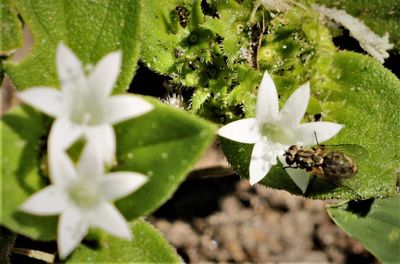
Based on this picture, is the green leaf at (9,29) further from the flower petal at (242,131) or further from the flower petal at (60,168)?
the flower petal at (242,131)

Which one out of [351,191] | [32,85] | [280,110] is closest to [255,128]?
[280,110]

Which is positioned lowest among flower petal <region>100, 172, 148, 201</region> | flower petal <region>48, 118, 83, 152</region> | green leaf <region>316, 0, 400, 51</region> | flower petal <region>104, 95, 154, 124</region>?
flower petal <region>100, 172, 148, 201</region>

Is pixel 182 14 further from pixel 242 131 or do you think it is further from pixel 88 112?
pixel 88 112

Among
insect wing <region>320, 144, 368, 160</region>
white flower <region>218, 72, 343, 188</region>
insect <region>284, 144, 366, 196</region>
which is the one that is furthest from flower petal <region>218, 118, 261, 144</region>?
insect wing <region>320, 144, 368, 160</region>

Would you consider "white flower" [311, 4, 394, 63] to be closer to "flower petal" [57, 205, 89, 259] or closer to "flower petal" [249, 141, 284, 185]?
"flower petal" [249, 141, 284, 185]

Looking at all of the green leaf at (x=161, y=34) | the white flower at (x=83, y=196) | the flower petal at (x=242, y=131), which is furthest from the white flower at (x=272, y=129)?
the white flower at (x=83, y=196)

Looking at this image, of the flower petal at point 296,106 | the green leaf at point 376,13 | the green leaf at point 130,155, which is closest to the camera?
the green leaf at point 130,155

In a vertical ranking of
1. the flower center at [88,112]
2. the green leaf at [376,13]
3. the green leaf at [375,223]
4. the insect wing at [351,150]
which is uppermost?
the green leaf at [376,13]

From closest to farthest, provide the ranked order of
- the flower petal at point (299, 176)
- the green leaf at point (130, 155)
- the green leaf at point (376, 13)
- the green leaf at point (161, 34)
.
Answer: the green leaf at point (130, 155)
the flower petal at point (299, 176)
the green leaf at point (161, 34)
the green leaf at point (376, 13)
